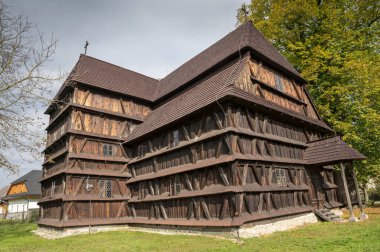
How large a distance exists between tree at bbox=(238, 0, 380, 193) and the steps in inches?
222

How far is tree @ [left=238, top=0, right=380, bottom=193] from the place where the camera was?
19.7 meters

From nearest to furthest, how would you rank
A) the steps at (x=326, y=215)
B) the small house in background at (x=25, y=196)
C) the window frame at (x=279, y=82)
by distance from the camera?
the steps at (x=326, y=215) < the window frame at (x=279, y=82) < the small house in background at (x=25, y=196)

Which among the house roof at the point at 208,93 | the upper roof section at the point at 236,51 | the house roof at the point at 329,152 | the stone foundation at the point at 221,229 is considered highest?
the upper roof section at the point at 236,51

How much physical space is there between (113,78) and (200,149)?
11.8m

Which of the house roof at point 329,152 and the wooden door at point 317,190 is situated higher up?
the house roof at point 329,152

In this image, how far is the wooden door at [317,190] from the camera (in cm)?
1661

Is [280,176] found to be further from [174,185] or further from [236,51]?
[236,51]

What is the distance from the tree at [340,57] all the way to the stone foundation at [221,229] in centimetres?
797

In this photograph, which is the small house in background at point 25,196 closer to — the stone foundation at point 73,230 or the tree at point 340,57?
the stone foundation at point 73,230

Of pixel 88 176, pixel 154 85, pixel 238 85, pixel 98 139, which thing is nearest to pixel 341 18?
pixel 238 85

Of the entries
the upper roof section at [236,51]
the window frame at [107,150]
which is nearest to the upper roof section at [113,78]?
the upper roof section at [236,51]

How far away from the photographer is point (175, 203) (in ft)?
50.9

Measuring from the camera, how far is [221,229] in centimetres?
1219

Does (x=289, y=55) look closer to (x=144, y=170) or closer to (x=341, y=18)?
(x=341, y=18)
